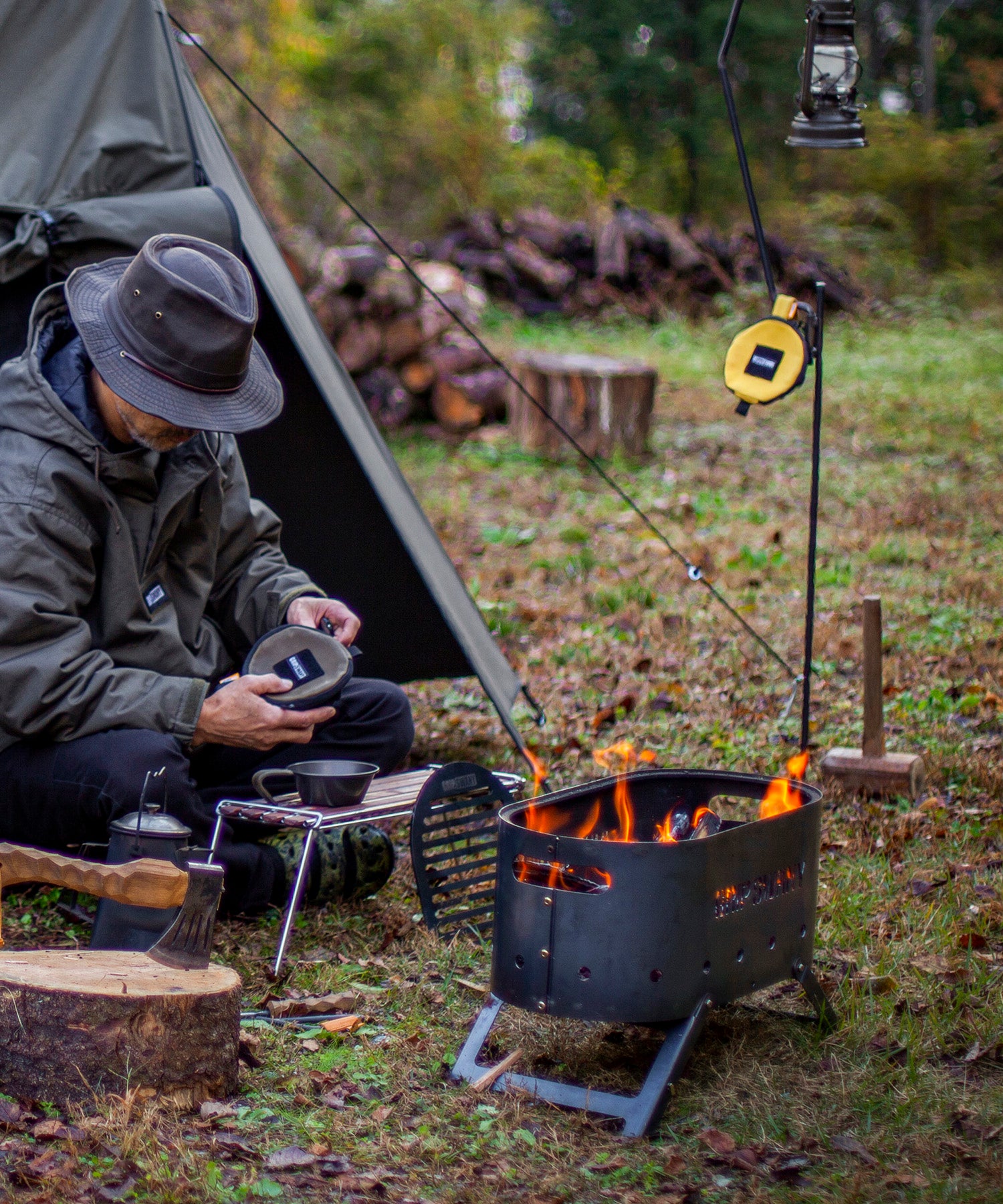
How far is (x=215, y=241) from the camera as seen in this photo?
11.7ft

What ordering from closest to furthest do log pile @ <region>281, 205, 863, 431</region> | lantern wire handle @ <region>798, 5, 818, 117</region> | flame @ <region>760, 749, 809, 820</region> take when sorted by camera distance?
flame @ <region>760, 749, 809, 820</region> < lantern wire handle @ <region>798, 5, 818, 117</region> < log pile @ <region>281, 205, 863, 431</region>

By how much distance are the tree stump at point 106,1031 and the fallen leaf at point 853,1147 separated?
1.09 meters

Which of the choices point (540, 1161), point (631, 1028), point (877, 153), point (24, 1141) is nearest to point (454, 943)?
point (631, 1028)

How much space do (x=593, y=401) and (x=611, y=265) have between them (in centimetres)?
489

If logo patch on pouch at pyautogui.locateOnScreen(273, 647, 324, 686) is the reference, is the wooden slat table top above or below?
below

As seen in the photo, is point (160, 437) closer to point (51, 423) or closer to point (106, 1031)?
point (51, 423)

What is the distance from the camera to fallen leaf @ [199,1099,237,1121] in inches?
88.6

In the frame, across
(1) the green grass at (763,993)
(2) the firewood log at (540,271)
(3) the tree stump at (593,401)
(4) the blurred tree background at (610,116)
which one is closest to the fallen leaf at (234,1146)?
(1) the green grass at (763,993)

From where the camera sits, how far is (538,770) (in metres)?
3.39

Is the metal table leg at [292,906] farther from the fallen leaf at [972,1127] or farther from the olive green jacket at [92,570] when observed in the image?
the fallen leaf at [972,1127]

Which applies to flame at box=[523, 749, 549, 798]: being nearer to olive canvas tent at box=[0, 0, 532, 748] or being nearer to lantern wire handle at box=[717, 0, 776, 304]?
olive canvas tent at box=[0, 0, 532, 748]

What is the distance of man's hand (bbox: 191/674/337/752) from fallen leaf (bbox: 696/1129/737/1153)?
4.05ft

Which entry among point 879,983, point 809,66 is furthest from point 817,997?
point 809,66

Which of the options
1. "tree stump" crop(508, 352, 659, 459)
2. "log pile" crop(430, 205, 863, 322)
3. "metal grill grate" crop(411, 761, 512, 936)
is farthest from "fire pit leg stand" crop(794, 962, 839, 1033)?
"log pile" crop(430, 205, 863, 322)
